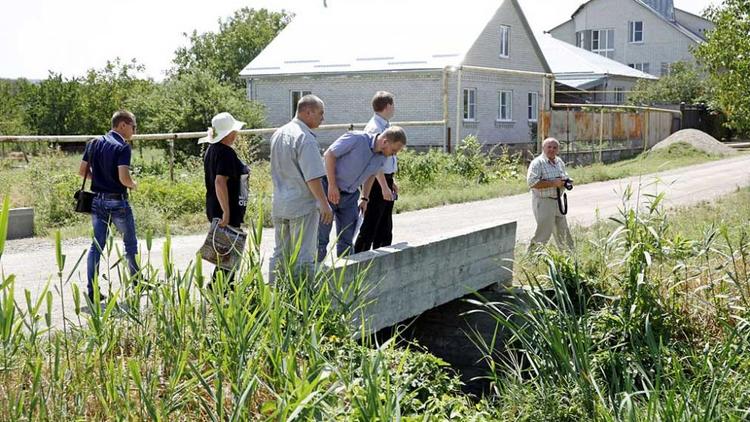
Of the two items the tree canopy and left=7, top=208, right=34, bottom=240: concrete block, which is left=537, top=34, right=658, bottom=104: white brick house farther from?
left=7, top=208, right=34, bottom=240: concrete block

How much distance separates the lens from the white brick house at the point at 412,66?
117 feet

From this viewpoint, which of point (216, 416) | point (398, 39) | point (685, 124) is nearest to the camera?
point (216, 416)

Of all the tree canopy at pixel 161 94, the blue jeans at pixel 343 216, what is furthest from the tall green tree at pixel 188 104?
the blue jeans at pixel 343 216

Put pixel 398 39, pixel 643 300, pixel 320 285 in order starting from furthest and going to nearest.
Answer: pixel 398 39, pixel 643 300, pixel 320 285

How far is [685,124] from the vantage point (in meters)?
46.8

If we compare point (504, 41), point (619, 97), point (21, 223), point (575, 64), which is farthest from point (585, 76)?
point (21, 223)

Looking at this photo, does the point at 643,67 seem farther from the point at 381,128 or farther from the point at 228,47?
the point at 381,128

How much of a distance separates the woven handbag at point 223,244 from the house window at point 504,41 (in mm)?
32506

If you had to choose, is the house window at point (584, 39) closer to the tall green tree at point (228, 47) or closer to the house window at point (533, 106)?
the tall green tree at point (228, 47)

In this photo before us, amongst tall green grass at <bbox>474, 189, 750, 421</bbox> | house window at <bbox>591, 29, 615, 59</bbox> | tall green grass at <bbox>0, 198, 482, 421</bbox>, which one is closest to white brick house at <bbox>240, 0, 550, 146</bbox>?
house window at <bbox>591, 29, 615, 59</bbox>

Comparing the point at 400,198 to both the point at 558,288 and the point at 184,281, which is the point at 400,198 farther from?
the point at 184,281

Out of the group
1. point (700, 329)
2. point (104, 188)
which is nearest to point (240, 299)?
point (104, 188)

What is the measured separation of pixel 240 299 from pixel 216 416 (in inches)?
25.4

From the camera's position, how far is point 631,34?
210 feet
